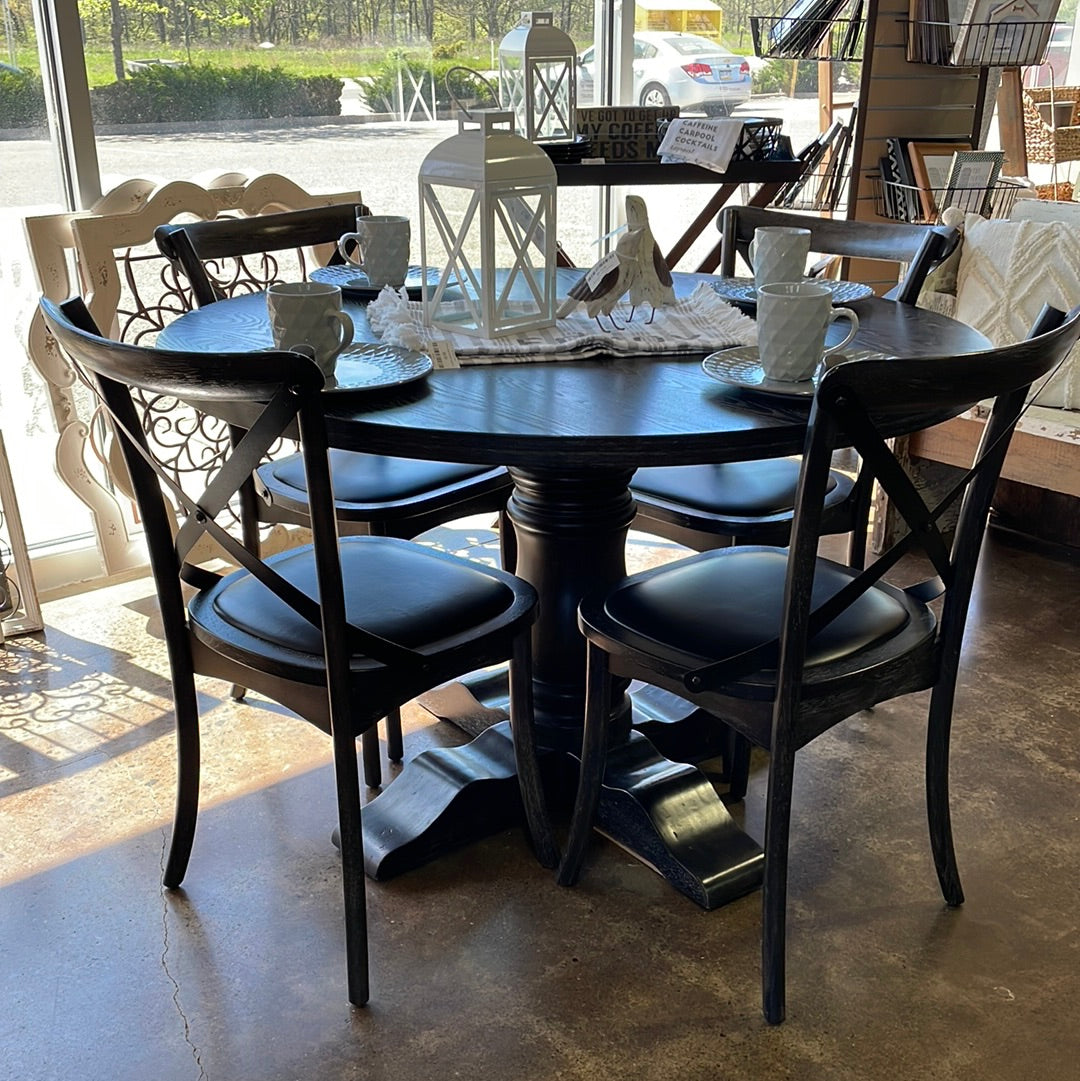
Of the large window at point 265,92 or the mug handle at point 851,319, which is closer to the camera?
the mug handle at point 851,319

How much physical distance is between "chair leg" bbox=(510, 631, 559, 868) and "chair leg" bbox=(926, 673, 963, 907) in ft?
1.97

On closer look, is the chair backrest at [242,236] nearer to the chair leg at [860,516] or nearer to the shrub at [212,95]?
the shrub at [212,95]

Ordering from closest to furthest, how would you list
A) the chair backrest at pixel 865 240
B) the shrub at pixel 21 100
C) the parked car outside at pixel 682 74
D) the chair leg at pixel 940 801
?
the chair leg at pixel 940 801, the chair backrest at pixel 865 240, the shrub at pixel 21 100, the parked car outside at pixel 682 74

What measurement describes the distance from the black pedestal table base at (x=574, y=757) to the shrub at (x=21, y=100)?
64.1 inches

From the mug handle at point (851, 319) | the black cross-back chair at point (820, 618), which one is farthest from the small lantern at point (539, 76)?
the black cross-back chair at point (820, 618)

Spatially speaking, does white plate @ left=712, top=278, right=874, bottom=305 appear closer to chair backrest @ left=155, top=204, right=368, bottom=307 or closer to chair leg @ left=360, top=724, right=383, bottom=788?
chair backrest @ left=155, top=204, right=368, bottom=307

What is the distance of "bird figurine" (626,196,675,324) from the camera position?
1.89m

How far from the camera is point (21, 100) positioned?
2818mm

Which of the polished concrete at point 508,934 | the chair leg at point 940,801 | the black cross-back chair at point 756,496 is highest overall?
the black cross-back chair at point 756,496

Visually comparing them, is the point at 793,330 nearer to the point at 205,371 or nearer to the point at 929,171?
the point at 205,371

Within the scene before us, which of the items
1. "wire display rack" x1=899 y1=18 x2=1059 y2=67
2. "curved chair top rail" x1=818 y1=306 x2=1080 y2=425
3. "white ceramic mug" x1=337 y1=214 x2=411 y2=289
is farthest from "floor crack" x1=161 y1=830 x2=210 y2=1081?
"wire display rack" x1=899 y1=18 x2=1059 y2=67

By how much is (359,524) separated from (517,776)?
21.8 inches

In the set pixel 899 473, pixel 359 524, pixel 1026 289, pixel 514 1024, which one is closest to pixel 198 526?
pixel 359 524

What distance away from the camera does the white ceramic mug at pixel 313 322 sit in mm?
1643
